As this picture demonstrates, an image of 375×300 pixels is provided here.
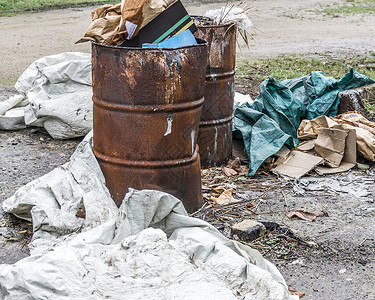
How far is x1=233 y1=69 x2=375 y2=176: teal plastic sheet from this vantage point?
5.18 m

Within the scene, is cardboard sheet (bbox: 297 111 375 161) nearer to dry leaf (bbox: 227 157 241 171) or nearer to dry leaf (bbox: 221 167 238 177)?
dry leaf (bbox: 227 157 241 171)

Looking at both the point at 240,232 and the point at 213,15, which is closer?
the point at 240,232

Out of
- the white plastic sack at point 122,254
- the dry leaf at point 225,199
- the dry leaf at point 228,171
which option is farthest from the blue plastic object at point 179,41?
the dry leaf at point 228,171

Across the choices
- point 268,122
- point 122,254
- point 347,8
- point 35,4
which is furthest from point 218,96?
point 347,8

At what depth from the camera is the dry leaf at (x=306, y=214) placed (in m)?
4.17

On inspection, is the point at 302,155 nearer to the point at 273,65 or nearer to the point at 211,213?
the point at 211,213

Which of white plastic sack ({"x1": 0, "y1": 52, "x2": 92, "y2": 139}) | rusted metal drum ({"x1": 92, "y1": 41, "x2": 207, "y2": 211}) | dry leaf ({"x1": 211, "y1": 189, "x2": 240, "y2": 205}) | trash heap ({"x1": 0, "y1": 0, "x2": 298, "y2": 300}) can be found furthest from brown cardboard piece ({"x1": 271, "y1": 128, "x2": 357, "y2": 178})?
white plastic sack ({"x1": 0, "y1": 52, "x2": 92, "y2": 139})

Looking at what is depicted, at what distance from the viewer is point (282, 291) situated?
282 cm

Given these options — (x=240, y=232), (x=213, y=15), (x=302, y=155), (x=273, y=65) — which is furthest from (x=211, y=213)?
(x=273, y=65)

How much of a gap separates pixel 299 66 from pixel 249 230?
5469mm

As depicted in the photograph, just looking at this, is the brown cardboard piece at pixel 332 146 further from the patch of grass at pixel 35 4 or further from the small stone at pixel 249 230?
A: the patch of grass at pixel 35 4

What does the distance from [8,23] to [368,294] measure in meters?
10.3

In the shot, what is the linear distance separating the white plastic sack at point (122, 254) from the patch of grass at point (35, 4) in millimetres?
10138

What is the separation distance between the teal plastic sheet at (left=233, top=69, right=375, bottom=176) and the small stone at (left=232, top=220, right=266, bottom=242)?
113 centimetres
